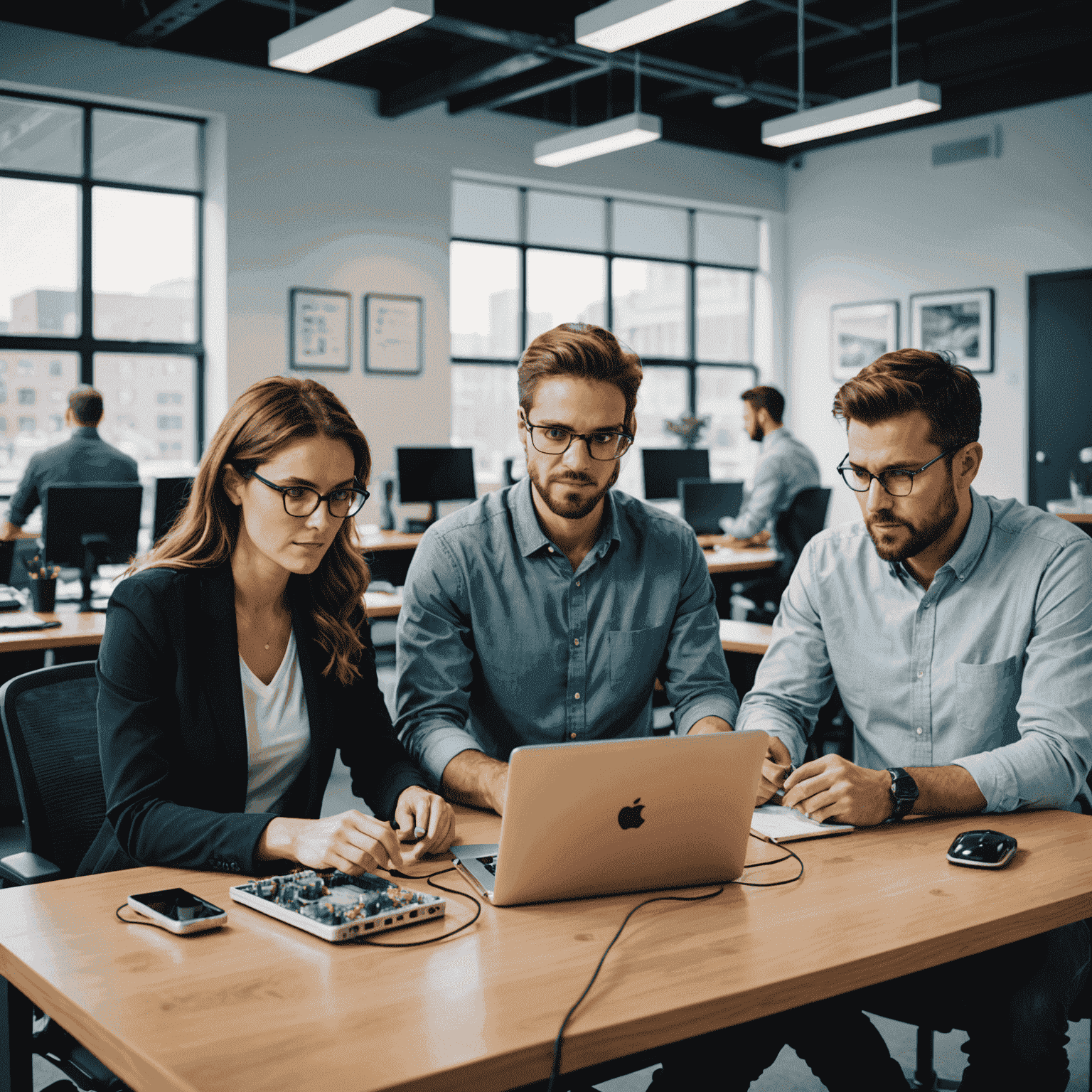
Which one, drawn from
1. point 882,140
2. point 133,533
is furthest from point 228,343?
point 882,140

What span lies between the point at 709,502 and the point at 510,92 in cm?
304

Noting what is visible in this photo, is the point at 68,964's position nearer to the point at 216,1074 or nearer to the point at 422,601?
the point at 216,1074

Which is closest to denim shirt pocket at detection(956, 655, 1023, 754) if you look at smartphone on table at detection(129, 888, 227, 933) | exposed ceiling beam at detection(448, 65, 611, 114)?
smartphone on table at detection(129, 888, 227, 933)

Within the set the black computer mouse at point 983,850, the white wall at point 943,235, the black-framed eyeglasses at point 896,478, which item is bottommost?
the black computer mouse at point 983,850

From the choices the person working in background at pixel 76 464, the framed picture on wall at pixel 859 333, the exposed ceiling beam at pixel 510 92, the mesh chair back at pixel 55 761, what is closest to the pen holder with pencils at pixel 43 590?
the person working in background at pixel 76 464

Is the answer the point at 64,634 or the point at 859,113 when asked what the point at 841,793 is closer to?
the point at 64,634

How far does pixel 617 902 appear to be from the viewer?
4.29 ft

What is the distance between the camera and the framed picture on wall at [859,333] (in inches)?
349

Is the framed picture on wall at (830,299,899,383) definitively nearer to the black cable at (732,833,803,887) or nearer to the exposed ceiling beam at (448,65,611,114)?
the exposed ceiling beam at (448,65,611,114)

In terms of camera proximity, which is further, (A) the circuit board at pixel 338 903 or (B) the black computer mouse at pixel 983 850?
(B) the black computer mouse at pixel 983 850

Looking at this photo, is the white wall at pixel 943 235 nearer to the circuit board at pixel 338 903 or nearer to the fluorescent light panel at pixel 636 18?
the fluorescent light panel at pixel 636 18

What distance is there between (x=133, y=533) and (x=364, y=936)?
3.83m

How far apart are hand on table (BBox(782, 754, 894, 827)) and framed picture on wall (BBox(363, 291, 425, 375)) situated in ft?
21.0

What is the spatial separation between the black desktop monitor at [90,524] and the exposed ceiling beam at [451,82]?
359 centimetres
